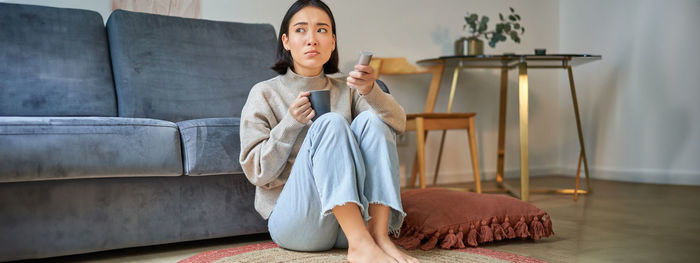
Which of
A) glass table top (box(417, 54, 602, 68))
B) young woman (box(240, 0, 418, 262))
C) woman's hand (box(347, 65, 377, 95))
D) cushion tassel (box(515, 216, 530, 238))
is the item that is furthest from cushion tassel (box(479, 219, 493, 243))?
glass table top (box(417, 54, 602, 68))

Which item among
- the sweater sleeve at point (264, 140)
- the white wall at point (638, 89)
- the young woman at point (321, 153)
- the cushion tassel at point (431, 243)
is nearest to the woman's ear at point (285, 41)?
the young woman at point (321, 153)

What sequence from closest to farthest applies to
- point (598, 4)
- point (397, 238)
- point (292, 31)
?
1. point (292, 31)
2. point (397, 238)
3. point (598, 4)

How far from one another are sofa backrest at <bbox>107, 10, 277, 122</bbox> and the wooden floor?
519 mm

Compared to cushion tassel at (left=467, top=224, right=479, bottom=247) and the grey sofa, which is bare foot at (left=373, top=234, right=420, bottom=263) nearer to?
cushion tassel at (left=467, top=224, right=479, bottom=247)

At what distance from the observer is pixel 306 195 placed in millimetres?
1309

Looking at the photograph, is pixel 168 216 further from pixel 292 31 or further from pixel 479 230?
pixel 479 230

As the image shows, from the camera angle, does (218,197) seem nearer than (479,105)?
Yes

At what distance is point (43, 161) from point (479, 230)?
117 centimetres

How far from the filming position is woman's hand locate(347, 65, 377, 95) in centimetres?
130

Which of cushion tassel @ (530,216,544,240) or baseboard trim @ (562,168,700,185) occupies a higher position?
cushion tassel @ (530,216,544,240)

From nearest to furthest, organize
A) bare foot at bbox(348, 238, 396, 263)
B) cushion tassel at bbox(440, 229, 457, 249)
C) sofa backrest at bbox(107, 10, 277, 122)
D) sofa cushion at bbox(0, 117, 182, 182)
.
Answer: bare foot at bbox(348, 238, 396, 263) → sofa cushion at bbox(0, 117, 182, 182) → cushion tassel at bbox(440, 229, 457, 249) → sofa backrest at bbox(107, 10, 277, 122)

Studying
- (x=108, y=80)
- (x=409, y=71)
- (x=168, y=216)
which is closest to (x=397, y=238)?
(x=168, y=216)

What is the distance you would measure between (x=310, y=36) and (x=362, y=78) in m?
0.23

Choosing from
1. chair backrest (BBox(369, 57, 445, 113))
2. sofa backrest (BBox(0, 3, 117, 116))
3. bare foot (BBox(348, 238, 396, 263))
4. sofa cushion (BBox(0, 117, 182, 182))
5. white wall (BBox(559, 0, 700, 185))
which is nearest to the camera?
bare foot (BBox(348, 238, 396, 263))
